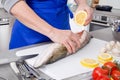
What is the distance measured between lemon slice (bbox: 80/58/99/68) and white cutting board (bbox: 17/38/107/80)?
0.04 ft

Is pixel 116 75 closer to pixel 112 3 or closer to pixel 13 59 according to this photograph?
pixel 13 59

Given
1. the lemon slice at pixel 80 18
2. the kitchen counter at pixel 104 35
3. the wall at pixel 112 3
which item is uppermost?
the lemon slice at pixel 80 18

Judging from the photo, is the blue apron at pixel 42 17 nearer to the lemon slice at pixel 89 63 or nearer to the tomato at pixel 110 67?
the lemon slice at pixel 89 63

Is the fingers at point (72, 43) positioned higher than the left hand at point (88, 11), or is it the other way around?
the left hand at point (88, 11)

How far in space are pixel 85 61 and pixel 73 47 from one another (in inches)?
3.1

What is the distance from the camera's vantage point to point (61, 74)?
2.58 feet

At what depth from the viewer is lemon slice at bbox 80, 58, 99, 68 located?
83cm

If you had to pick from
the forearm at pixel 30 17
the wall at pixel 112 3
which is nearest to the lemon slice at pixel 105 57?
the forearm at pixel 30 17

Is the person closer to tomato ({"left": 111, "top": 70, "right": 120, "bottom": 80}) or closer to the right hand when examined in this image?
the right hand

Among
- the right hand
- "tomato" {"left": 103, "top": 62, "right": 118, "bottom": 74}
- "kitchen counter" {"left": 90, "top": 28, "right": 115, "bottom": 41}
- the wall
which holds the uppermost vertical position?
the right hand

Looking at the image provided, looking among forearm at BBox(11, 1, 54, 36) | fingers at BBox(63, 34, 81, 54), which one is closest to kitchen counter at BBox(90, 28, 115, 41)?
fingers at BBox(63, 34, 81, 54)

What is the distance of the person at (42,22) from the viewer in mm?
914

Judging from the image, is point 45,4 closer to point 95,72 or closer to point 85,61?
point 85,61

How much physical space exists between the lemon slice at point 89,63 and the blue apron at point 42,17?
0.94ft
